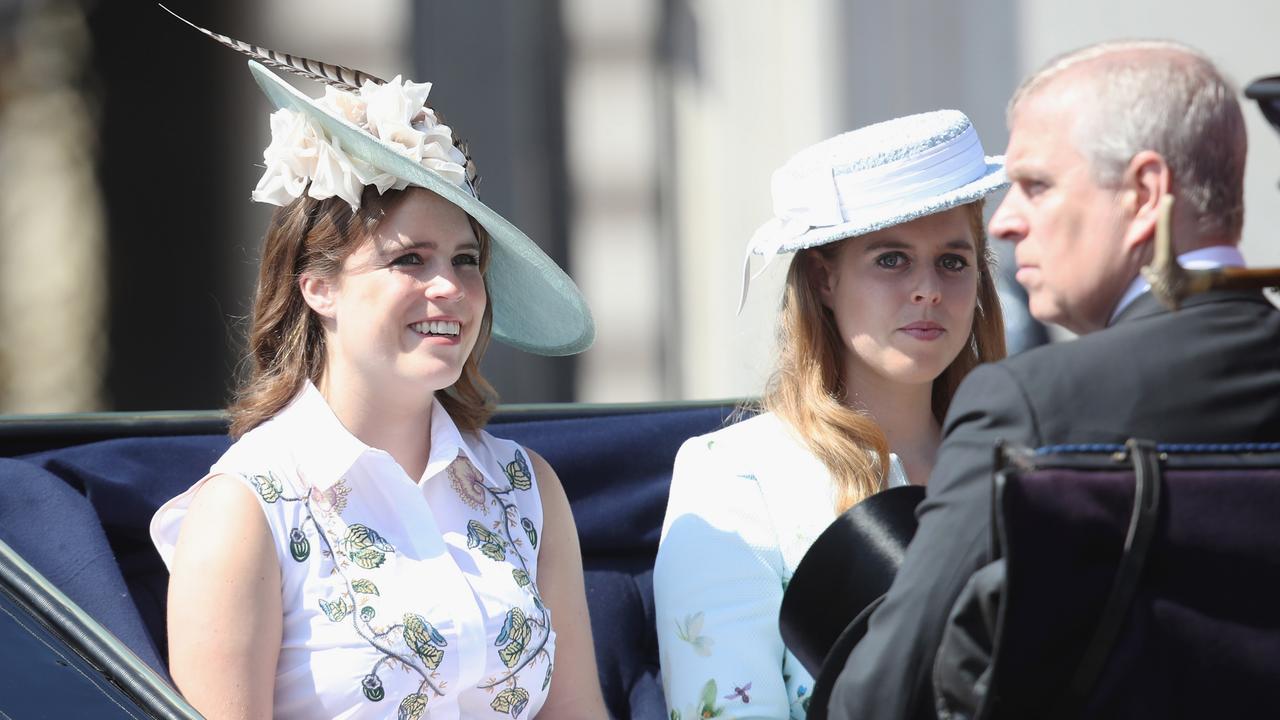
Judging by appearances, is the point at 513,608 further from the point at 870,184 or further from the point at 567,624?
the point at 870,184

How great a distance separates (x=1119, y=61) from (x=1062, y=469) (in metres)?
0.46

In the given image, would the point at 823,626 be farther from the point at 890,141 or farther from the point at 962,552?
the point at 890,141

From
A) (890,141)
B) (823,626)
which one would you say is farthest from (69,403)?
(823,626)

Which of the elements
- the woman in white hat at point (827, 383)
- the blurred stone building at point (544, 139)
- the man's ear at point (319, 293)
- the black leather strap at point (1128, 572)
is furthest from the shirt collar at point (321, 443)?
the blurred stone building at point (544, 139)

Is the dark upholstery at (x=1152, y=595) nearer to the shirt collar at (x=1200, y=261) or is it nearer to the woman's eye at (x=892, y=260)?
the shirt collar at (x=1200, y=261)

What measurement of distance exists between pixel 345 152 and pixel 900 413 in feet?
3.45

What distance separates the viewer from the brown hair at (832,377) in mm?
2527

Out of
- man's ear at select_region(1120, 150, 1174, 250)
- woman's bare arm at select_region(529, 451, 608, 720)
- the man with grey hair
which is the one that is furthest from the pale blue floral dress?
man's ear at select_region(1120, 150, 1174, 250)

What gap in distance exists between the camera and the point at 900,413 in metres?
2.68

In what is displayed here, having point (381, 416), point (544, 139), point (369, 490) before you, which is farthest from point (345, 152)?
point (544, 139)

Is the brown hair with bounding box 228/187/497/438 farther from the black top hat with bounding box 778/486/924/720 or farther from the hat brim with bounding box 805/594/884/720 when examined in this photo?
the hat brim with bounding box 805/594/884/720

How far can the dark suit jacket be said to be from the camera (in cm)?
147

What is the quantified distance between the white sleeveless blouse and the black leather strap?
109 cm

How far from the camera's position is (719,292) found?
4730mm
